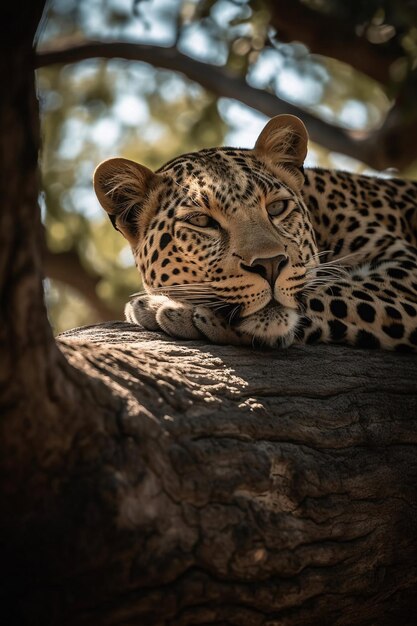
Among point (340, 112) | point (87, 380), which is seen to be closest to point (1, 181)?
point (87, 380)

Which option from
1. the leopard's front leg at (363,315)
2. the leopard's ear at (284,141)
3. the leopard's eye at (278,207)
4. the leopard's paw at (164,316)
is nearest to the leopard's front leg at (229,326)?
the leopard's paw at (164,316)

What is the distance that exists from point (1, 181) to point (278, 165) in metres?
4.21

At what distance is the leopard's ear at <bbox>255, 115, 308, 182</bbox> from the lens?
6234mm

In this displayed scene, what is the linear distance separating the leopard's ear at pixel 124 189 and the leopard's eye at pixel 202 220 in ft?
2.06

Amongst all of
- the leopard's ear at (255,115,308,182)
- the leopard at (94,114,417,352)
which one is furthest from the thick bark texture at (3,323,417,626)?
the leopard's ear at (255,115,308,182)

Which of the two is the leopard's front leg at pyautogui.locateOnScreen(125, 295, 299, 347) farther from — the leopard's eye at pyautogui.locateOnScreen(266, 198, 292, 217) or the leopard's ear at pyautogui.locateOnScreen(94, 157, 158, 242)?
the leopard's ear at pyautogui.locateOnScreen(94, 157, 158, 242)

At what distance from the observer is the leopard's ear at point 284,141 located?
20.5ft

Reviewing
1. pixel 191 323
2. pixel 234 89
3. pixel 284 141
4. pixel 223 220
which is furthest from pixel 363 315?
pixel 234 89

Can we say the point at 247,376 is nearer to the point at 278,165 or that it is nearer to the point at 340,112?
the point at 278,165

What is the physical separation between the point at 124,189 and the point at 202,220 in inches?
34.1

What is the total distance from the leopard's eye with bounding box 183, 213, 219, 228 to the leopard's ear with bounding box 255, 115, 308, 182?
A: 0.97 metres

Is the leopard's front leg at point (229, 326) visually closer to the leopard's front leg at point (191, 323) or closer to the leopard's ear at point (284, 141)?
the leopard's front leg at point (191, 323)

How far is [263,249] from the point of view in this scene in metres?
4.92

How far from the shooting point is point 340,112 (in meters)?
15.7
